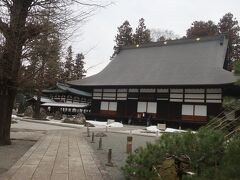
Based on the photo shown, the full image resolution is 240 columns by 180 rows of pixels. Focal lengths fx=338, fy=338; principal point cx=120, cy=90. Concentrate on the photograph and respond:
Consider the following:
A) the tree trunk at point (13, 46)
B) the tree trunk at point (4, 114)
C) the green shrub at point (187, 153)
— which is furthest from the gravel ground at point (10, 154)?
the green shrub at point (187, 153)

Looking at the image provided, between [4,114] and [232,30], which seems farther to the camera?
[232,30]

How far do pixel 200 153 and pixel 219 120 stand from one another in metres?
0.68

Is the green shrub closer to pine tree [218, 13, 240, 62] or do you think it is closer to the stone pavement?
the stone pavement

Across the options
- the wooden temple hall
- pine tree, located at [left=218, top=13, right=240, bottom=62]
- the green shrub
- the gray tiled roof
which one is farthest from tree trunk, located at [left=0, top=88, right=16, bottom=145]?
pine tree, located at [left=218, top=13, right=240, bottom=62]

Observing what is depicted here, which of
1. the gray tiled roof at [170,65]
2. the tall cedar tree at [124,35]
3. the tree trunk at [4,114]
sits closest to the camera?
the tree trunk at [4,114]

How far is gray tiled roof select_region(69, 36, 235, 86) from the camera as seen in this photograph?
95.9 ft

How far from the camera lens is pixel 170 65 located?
33.8 meters

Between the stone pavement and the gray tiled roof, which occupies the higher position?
the gray tiled roof

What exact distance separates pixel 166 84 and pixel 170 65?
16.1ft

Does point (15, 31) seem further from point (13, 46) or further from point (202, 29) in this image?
point (202, 29)

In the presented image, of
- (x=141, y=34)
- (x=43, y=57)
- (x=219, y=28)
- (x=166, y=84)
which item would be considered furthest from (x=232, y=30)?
(x=43, y=57)

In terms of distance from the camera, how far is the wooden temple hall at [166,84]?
2805cm

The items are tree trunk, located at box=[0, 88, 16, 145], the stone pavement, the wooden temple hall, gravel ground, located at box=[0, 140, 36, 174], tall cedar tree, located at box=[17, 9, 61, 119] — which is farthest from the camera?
the wooden temple hall

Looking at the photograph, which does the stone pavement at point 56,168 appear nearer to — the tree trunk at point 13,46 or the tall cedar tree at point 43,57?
the tree trunk at point 13,46
